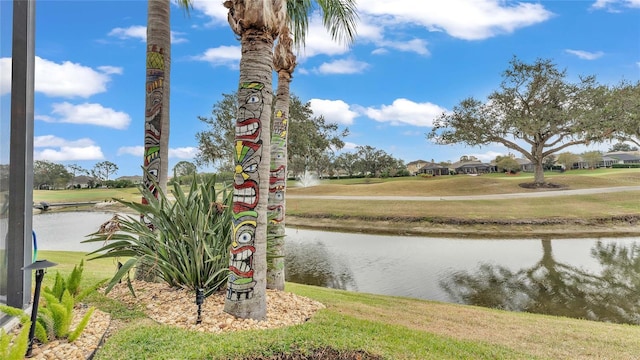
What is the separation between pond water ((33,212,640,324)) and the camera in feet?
23.7

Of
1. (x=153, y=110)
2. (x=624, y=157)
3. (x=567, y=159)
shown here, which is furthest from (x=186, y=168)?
(x=624, y=157)

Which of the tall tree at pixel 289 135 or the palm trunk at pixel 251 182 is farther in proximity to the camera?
the tall tree at pixel 289 135

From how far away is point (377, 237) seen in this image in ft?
49.3

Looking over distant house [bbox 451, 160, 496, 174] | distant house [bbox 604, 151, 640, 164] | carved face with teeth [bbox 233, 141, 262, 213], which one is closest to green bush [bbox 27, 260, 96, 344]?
carved face with teeth [bbox 233, 141, 262, 213]

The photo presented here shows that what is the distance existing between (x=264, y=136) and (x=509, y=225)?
15.8 meters

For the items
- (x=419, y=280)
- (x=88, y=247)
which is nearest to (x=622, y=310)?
(x=419, y=280)

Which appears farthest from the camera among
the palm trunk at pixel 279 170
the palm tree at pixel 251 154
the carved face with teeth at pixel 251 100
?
the palm trunk at pixel 279 170

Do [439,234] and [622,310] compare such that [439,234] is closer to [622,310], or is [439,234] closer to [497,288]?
[497,288]

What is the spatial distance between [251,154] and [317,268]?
687 centimetres

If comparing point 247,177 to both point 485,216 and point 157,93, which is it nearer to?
point 157,93

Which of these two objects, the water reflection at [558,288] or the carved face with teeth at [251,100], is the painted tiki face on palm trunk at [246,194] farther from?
the water reflection at [558,288]

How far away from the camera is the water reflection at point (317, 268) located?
→ 8.62 meters

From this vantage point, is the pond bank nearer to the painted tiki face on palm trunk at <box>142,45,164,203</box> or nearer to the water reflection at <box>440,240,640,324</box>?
the water reflection at <box>440,240,640,324</box>

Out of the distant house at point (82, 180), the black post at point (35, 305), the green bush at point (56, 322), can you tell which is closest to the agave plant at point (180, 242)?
the green bush at point (56, 322)
